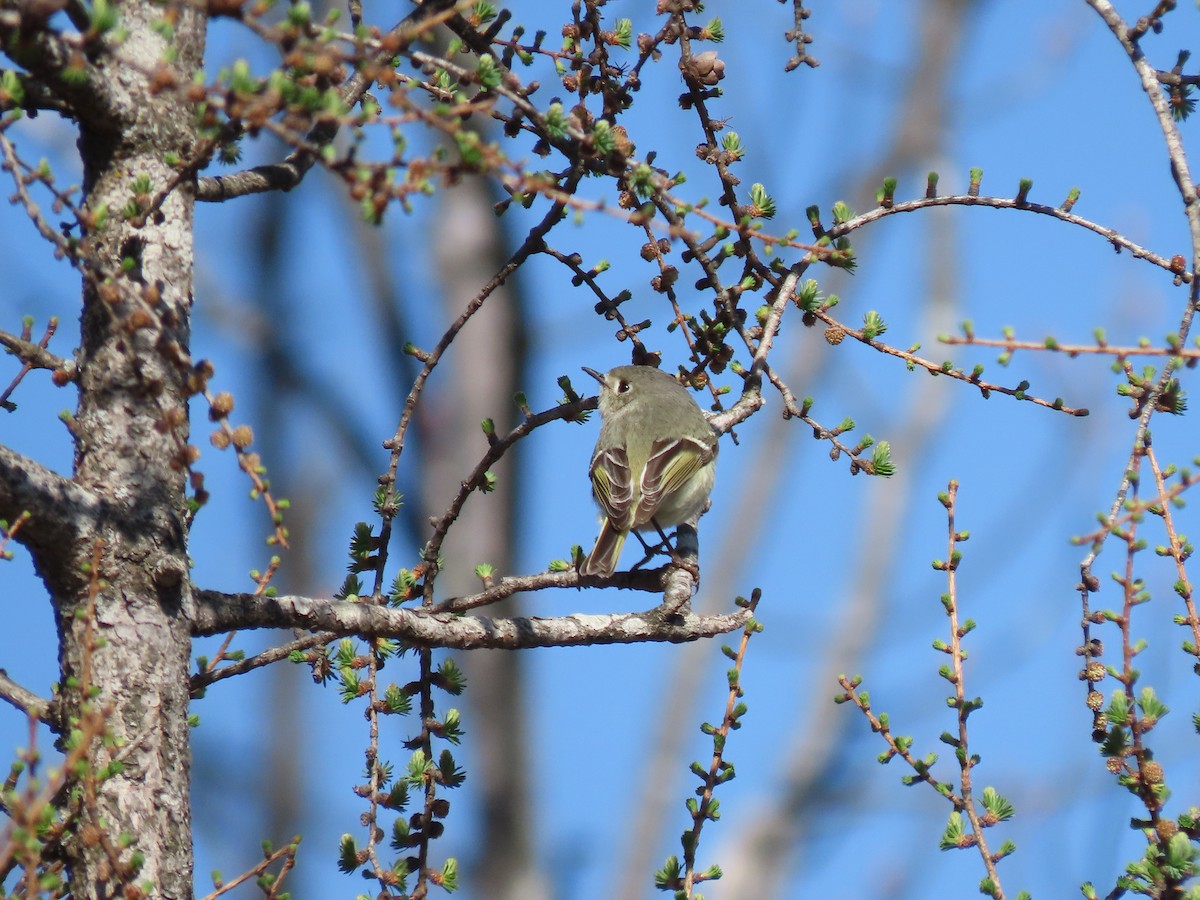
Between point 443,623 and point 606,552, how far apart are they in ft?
5.36

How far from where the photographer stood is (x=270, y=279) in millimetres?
11789

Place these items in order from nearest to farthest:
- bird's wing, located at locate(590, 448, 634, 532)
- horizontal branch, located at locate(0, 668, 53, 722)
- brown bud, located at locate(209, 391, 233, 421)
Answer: brown bud, located at locate(209, 391, 233, 421) < horizontal branch, located at locate(0, 668, 53, 722) < bird's wing, located at locate(590, 448, 634, 532)

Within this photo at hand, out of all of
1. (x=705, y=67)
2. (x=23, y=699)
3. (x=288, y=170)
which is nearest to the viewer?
(x=23, y=699)

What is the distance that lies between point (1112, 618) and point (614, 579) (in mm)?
1708

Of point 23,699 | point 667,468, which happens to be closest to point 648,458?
point 667,468

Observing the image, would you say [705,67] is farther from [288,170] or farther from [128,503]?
[128,503]

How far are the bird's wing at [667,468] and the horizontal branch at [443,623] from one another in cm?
173

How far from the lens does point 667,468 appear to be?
4.85 metres

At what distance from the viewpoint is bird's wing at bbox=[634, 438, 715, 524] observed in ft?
15.5

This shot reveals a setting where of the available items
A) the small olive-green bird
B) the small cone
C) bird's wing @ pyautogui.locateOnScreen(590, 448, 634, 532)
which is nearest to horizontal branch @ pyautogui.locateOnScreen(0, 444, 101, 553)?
the small cone

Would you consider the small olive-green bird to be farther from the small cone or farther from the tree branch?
the tree branch

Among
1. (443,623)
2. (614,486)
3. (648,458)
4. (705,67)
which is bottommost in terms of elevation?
(443,623)

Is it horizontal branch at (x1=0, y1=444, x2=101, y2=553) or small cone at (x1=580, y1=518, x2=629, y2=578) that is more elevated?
small cone at (x1=580, y1=518, x2=629, y2=578)

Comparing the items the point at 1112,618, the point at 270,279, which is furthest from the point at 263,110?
the point at 270,279
